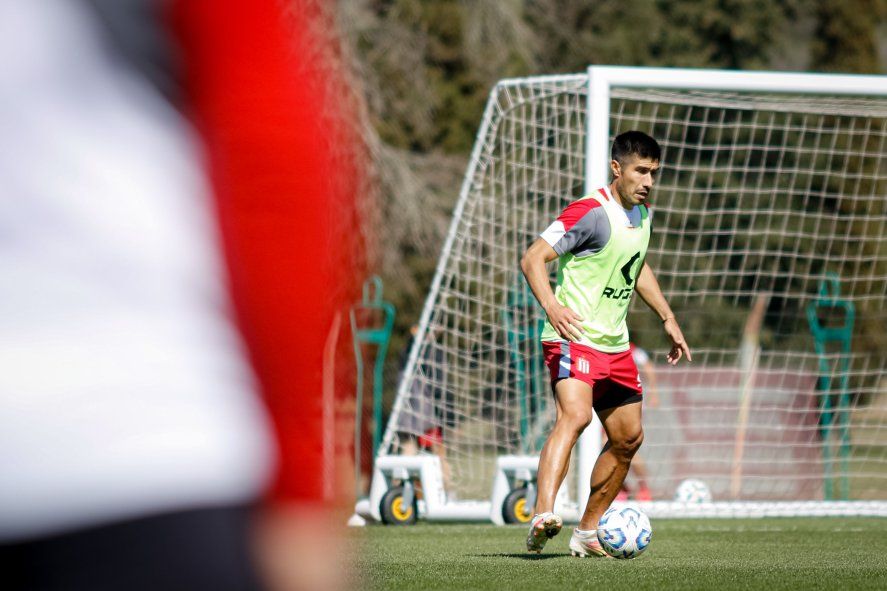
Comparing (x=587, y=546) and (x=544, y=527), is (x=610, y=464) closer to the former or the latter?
(x=587, y=546)

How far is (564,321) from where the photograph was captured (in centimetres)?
586

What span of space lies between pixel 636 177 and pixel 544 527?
175 centimetres

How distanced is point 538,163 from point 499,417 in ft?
8.55

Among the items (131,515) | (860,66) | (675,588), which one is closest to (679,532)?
(675,588)

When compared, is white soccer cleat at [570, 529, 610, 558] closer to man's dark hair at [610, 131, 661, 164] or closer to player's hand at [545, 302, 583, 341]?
player's hand at [545, 302, 583, 341]

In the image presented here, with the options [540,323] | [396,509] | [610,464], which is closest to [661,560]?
[610,464]

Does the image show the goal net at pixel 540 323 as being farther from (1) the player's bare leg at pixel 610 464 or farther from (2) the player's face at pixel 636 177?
(2) the player's face at pixel 636 177

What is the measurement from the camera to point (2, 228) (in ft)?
2.85

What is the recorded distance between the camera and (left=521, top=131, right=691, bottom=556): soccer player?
6031 mm

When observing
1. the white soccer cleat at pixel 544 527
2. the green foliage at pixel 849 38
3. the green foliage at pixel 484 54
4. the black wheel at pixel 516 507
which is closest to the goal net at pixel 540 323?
the black wheel at pixel 516 507

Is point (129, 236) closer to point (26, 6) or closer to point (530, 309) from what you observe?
point (26, 6)

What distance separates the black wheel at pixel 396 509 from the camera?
9.31m

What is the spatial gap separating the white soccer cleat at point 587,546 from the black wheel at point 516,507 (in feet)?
8.64

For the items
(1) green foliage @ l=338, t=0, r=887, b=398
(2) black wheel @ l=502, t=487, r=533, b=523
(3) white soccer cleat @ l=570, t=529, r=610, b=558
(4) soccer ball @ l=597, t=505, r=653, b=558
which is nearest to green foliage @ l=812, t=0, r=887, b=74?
(1) green foliage @ l=338, t=0, r=887, b=398
